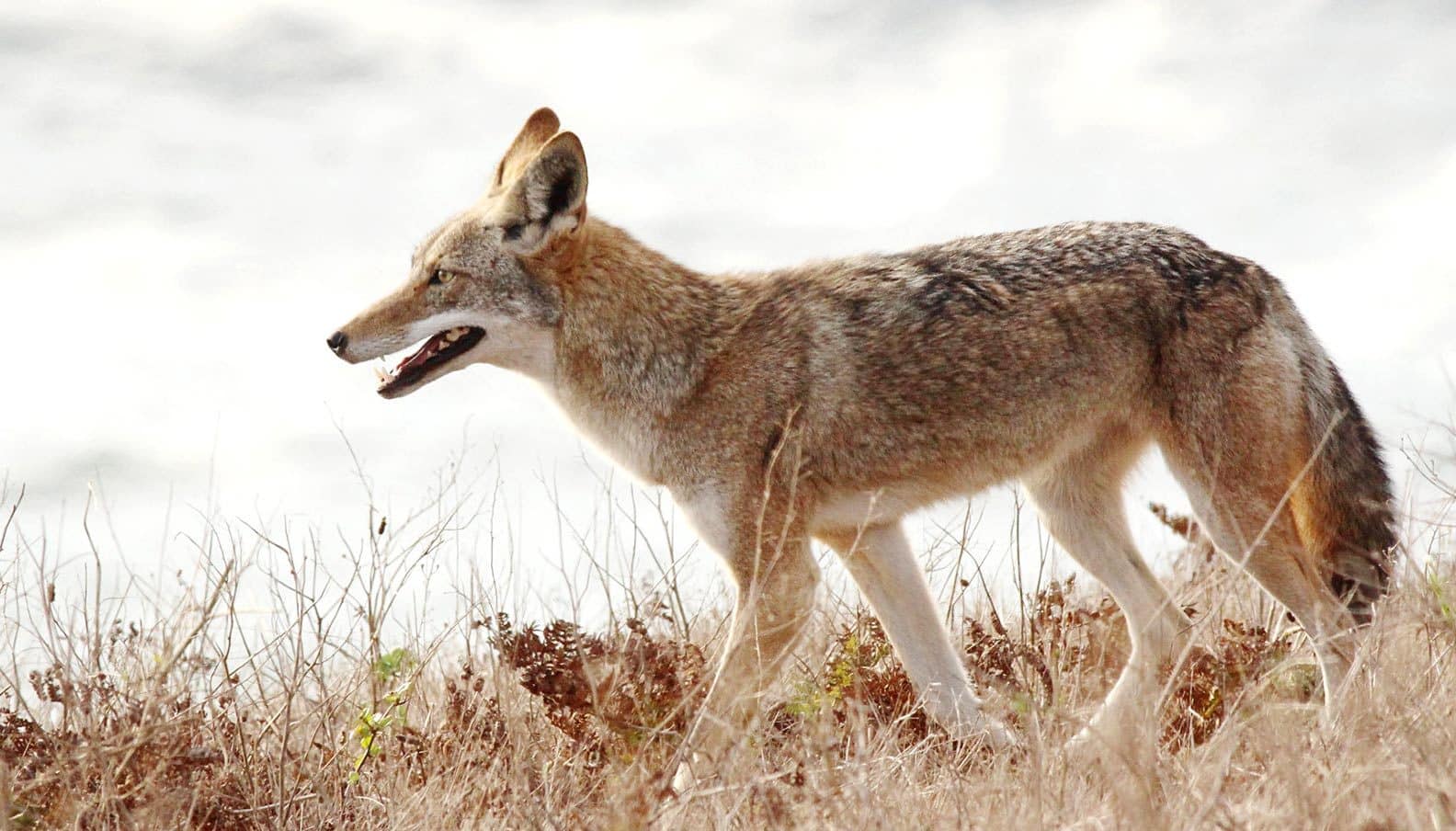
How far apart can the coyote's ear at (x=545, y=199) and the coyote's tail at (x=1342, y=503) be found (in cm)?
308

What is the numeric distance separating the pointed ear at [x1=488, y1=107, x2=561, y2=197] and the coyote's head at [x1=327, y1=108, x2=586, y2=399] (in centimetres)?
73

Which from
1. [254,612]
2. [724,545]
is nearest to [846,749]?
[724,545]

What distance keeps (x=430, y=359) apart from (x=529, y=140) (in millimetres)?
1366

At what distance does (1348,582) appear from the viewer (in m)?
5.48

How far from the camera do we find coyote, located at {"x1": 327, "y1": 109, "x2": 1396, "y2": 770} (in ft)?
17.3

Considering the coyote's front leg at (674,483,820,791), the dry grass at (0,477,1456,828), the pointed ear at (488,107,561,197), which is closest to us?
the dry grass at (0,477,1456,828)

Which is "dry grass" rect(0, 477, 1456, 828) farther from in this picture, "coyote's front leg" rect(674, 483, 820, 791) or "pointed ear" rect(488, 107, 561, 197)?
"pointed ear" rect(488, 107, 561, 197)

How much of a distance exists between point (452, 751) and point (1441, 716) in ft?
11.1

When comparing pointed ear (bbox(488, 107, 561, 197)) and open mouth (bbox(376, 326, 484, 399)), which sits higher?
pointed ear (bbox(488, 107, 561, 197))

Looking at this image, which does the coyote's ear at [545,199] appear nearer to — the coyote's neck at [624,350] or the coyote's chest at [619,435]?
the coyote's neck at [624,350]

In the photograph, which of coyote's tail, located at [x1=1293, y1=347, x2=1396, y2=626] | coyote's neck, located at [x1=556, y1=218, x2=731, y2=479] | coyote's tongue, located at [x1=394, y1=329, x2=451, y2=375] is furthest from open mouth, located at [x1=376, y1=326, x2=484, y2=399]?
coyote's tail, located at [x1=1293, y1=347, x2=1396, y2=626]

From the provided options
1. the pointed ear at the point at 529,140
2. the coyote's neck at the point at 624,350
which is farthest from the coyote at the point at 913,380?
the pointed ear at the point at 529,140

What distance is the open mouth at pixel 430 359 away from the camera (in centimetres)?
534

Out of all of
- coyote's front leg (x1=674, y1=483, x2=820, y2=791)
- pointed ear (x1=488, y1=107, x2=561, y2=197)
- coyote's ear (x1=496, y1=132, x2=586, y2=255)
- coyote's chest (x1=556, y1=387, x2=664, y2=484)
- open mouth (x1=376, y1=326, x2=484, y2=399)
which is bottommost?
coyote's front leg (x1=674, y1=483, x2=820, y2=791)
